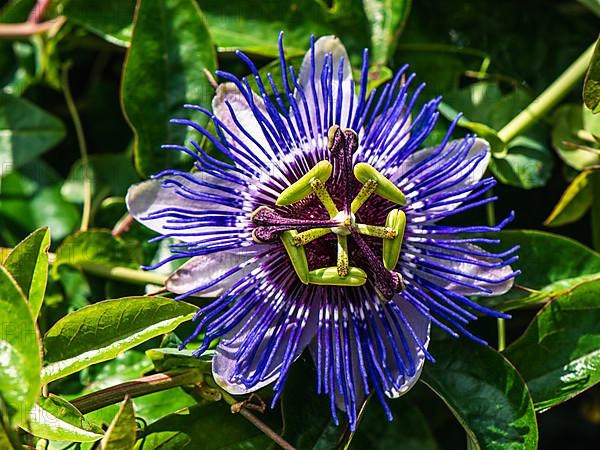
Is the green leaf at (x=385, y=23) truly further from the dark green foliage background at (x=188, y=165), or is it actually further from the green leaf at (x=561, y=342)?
the green leaf at (x=561, y=342)

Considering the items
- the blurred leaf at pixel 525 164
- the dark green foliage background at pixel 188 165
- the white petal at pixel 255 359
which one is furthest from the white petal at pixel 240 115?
the blurred leaf at pixel 525 164

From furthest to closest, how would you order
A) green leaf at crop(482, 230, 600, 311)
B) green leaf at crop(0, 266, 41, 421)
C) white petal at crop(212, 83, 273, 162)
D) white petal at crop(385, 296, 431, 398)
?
green leaf at crop(482, 230, 600, 311) < white petal at crop(212, 83, 273, 162) < white petal at crop(385, 296, 431, 398) < green leaf at crop(0, 266, 41, 421)

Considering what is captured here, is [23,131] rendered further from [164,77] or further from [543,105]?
[543,105]

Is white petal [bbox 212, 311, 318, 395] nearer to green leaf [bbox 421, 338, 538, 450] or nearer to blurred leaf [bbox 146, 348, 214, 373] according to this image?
blurred leaf [bbox 146, 348, 214, 373]

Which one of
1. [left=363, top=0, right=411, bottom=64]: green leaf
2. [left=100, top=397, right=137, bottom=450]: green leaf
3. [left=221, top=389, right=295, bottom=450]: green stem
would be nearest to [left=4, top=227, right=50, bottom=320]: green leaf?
[left=100, top=397, right=137, bottom=450]: green leaf

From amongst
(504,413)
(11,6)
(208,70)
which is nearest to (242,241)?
(208,70)

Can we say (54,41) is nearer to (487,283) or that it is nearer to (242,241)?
(242,241)

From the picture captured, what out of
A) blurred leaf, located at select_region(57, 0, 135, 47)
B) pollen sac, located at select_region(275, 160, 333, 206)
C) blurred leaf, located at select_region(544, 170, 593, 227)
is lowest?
blurred leaf, located at select_region(544, 170, 593, 227)
